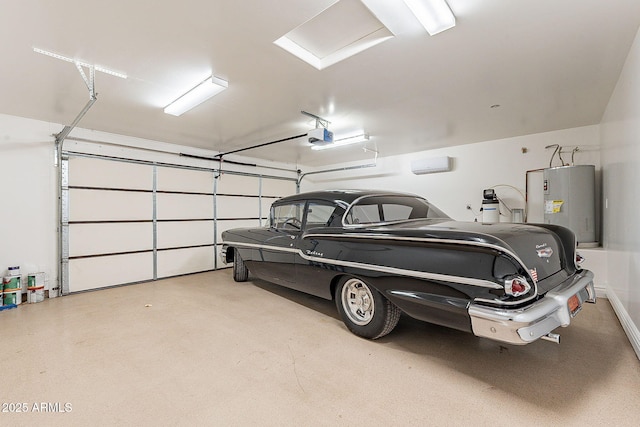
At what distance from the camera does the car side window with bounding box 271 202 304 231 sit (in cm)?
364

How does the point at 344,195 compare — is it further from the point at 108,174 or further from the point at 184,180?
the point at 108,174

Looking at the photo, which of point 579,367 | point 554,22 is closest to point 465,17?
point 554,22

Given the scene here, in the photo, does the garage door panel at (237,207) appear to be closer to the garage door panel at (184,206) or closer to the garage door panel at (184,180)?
the garage door panel at (184,206)

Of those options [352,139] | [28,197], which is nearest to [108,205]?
[28,197]

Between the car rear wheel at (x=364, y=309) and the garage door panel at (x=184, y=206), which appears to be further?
the garage door panel at (x=184, y=206)

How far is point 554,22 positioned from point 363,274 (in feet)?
8.11

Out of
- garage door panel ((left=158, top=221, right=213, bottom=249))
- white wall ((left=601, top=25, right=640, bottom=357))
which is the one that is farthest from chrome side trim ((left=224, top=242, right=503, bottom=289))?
garage door panel ((left=158, top=221, right=213, bottom=249))

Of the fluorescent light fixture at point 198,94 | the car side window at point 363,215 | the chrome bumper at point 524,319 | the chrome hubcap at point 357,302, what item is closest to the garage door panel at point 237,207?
the fluorescent light fixture at point 198,94

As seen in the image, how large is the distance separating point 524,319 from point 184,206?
599cm

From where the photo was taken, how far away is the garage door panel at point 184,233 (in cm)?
562

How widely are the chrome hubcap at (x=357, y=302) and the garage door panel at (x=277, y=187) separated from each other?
16.8 feet

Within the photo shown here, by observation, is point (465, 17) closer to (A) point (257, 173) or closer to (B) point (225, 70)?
(B) point (225, 70)

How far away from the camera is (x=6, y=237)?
4.04 m

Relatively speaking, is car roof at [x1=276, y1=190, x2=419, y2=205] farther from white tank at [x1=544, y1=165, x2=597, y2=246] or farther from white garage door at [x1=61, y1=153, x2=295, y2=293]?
white garage door at [x1=61, y1=153, x2=295, y2=293]
